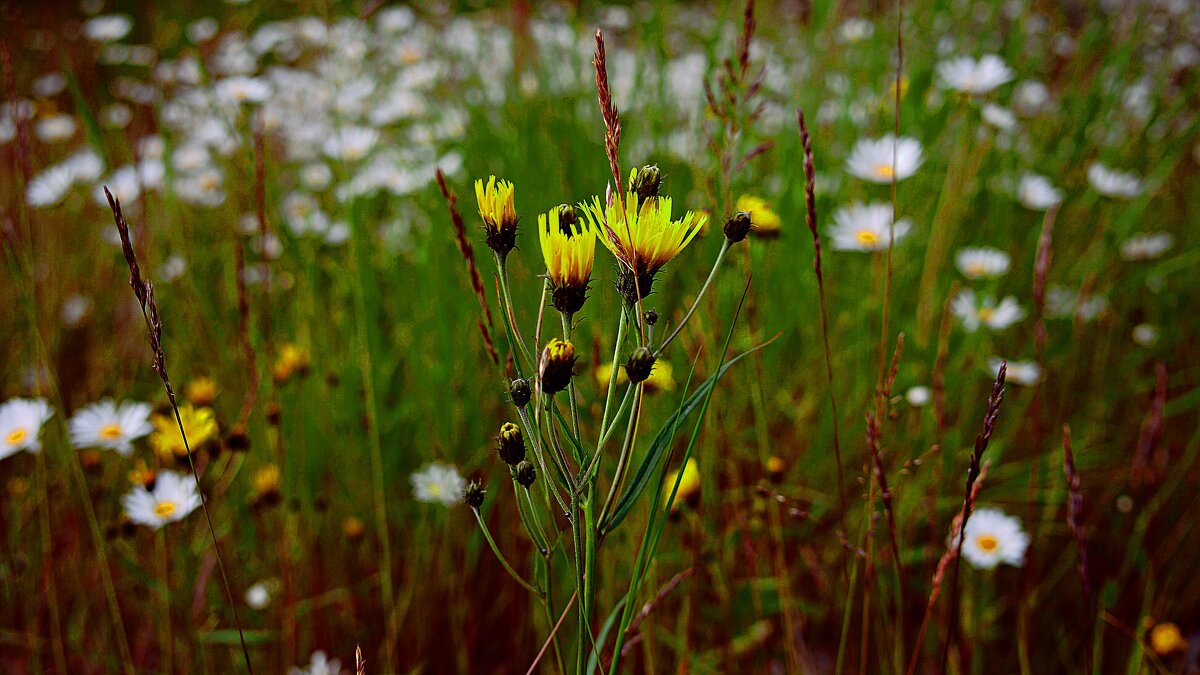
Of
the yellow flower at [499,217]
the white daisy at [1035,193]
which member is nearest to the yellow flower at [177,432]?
the yellow flower at [499,217]

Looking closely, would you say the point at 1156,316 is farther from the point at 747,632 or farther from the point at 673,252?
the point at 673,252

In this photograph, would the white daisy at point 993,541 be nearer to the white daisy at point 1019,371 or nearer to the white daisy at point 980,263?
the white daisy at point 1019,371

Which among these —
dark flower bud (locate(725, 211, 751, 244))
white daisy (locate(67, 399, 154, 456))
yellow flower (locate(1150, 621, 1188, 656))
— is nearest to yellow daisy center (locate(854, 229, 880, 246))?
yellow flower (locate(1150, 621, 1188, 656))

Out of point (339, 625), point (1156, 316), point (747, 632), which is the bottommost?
point (747, 632)

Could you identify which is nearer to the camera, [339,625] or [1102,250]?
[339,625]

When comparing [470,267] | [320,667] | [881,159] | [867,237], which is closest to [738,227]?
[470,267]

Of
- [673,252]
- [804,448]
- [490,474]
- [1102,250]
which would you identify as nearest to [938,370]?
[673,252]
